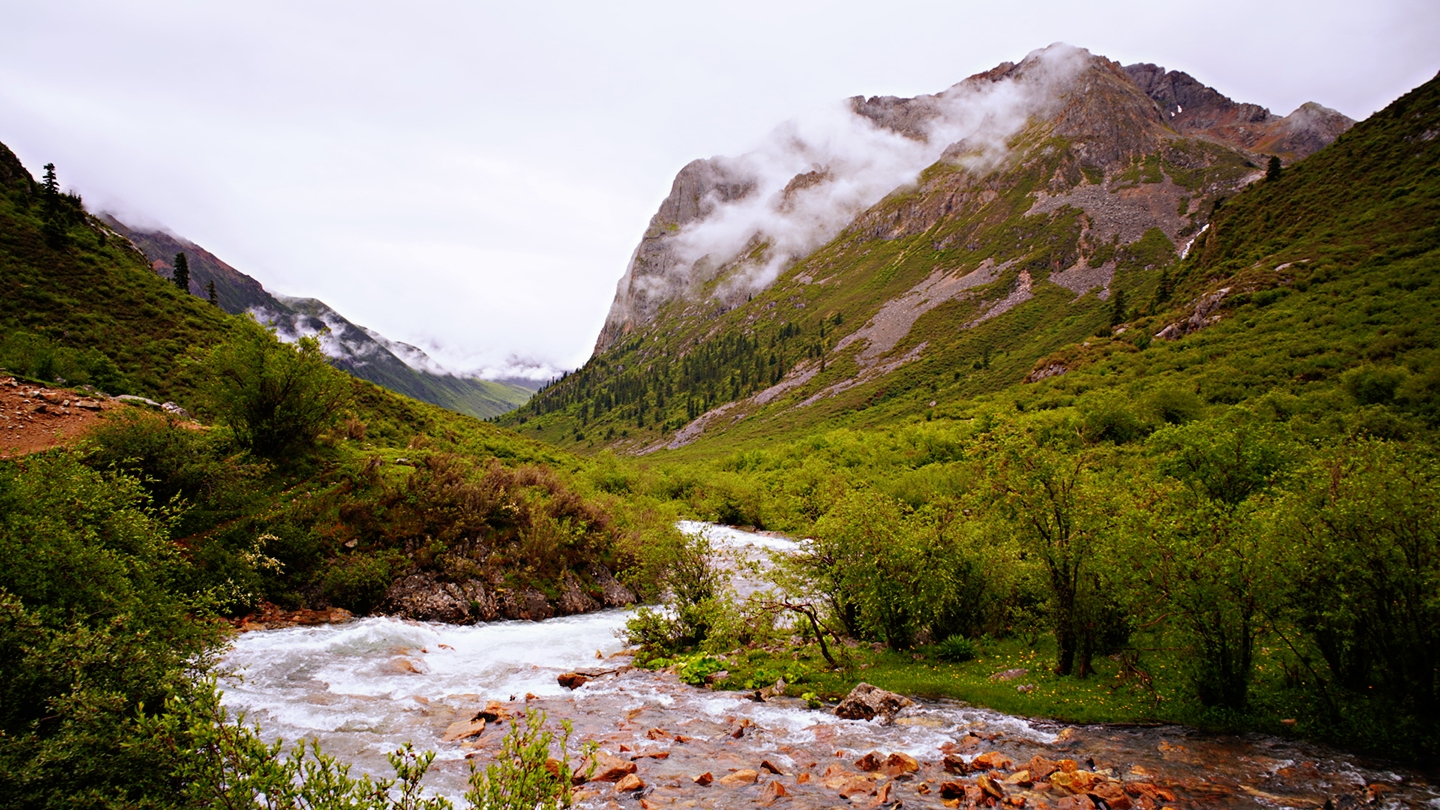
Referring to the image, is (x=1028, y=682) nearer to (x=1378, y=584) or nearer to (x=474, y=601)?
(x=1378, y=584)

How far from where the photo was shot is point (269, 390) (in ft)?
75.7

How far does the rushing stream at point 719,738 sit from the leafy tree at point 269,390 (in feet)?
29.9

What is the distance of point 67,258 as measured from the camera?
36.8 m

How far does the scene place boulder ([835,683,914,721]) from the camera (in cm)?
1342

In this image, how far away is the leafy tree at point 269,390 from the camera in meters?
22.4

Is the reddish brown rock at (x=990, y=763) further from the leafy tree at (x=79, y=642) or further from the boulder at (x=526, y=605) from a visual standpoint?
the boulder at (x=526, y=605)

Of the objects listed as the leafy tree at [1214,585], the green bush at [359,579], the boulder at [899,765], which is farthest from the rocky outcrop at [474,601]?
the leafy tree at [1214,585]

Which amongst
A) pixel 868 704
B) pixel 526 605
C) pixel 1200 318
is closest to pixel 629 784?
pixel 868 704

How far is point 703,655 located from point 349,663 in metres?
10.1

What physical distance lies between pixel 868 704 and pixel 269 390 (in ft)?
81.7

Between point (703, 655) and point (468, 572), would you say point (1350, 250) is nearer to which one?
point (703, 655)

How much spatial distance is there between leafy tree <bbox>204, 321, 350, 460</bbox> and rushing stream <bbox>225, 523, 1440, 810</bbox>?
9.12 m

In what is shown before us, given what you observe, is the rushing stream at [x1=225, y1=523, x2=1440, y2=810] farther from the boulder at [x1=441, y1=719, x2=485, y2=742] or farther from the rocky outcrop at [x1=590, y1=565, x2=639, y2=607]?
the rocky outcrop at [x1=590, y1=565, x2=639, y2=607]

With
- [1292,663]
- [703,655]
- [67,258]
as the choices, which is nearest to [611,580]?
[703,655]
